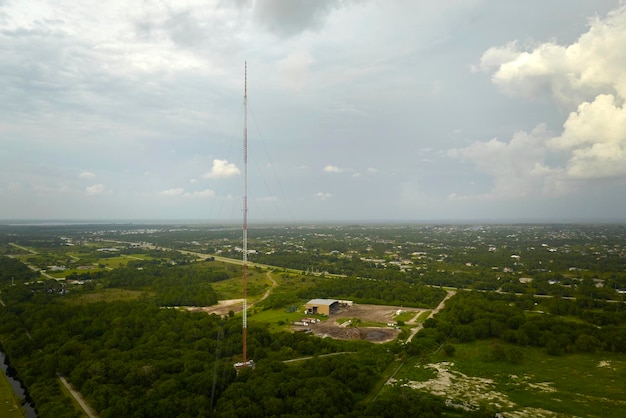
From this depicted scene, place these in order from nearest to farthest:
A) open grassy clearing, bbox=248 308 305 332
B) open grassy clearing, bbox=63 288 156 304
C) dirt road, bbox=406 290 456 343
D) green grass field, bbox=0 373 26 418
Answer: green grass field, bbox=0 373 26 418 → dirt road, bbox=406 290 456 343 → open grassy clearing, bbox=248 308 305 332 → open grassy clearing, bbox=63 288 156 304

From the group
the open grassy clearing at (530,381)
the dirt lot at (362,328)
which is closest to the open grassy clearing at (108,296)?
the dirt lot at (362,328)

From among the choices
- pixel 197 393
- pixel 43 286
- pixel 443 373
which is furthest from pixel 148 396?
pixel 43 286

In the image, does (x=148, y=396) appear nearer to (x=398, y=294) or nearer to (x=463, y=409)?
(x=463, y=409)

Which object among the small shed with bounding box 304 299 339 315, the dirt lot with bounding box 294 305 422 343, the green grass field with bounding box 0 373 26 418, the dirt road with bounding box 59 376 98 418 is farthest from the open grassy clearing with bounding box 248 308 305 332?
the green grass field with bounding box 0 373 26 418

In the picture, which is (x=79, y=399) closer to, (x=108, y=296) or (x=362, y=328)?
(x=362, y=328)

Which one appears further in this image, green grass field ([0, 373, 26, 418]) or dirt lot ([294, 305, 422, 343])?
dirt lot ([294, 305, 422, 343])

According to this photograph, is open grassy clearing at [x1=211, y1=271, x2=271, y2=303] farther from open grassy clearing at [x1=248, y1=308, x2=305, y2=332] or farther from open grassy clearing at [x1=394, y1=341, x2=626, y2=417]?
open grassy clearing at [x1=394, y1=341, x2=626, y2=417]
